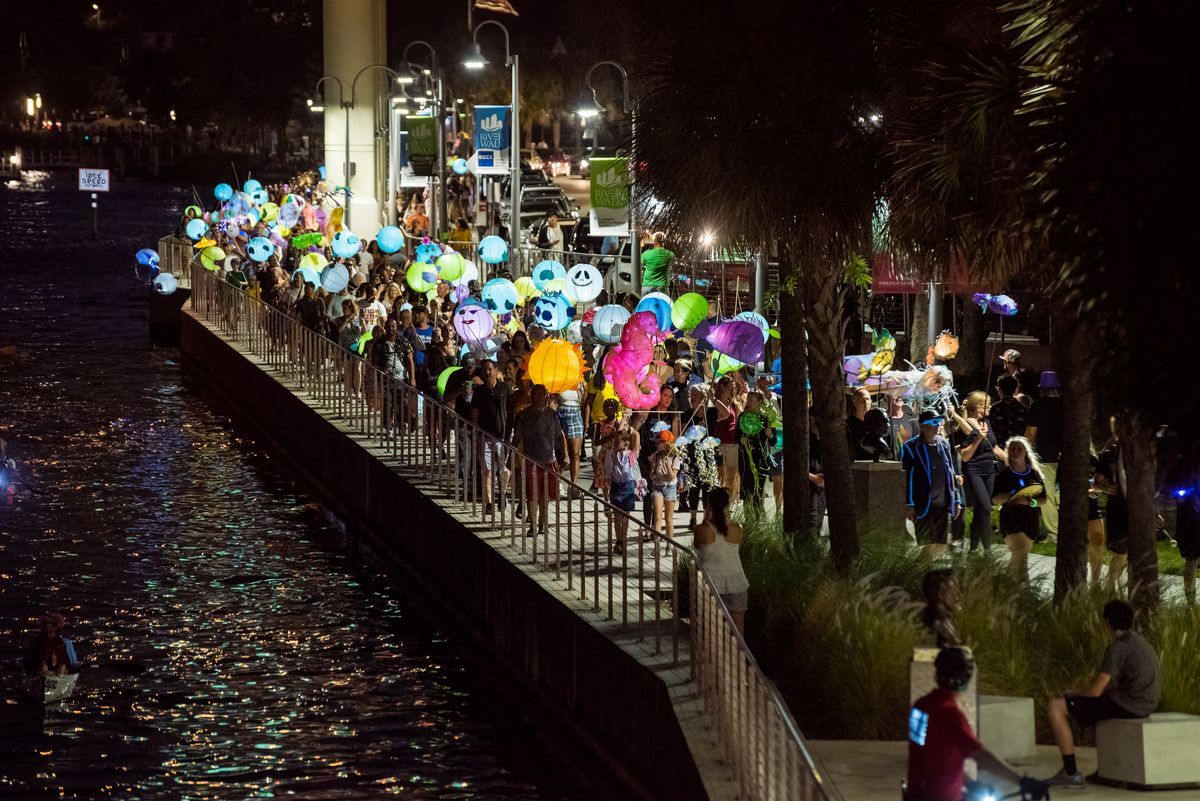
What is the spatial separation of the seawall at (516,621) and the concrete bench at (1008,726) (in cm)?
174

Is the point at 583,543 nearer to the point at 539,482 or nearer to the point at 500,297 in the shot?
the point at 539,482

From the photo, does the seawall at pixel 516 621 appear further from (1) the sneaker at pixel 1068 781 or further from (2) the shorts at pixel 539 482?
(1) the sneaker at pixel 1068 781

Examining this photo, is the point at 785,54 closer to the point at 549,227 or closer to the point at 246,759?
the point at 246,759

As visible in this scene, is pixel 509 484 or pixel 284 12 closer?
pixel 509 484

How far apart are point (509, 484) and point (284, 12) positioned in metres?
125

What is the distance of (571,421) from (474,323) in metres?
4.36

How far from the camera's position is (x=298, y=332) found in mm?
30594

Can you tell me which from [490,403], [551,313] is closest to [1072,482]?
[490,403]

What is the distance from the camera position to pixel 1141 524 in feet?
50.2

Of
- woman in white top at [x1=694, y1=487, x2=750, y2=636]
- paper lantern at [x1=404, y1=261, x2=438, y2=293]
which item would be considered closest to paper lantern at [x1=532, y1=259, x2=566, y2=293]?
paper lantern at [x1=404, y1=261, x2=438, y2=293]

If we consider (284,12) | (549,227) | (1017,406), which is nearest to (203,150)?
(284,12)

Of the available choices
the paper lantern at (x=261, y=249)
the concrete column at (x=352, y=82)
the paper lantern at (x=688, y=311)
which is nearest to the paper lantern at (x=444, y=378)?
the paper lantern at (x=688, y=311)

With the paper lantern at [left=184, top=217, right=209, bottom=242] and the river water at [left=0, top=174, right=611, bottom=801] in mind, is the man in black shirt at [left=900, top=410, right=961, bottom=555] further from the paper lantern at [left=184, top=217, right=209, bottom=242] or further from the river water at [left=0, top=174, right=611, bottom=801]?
the paper lantern at [left=184, top=217, right=209, bottom=242]

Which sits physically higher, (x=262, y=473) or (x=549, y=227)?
(x=549, y=227)
